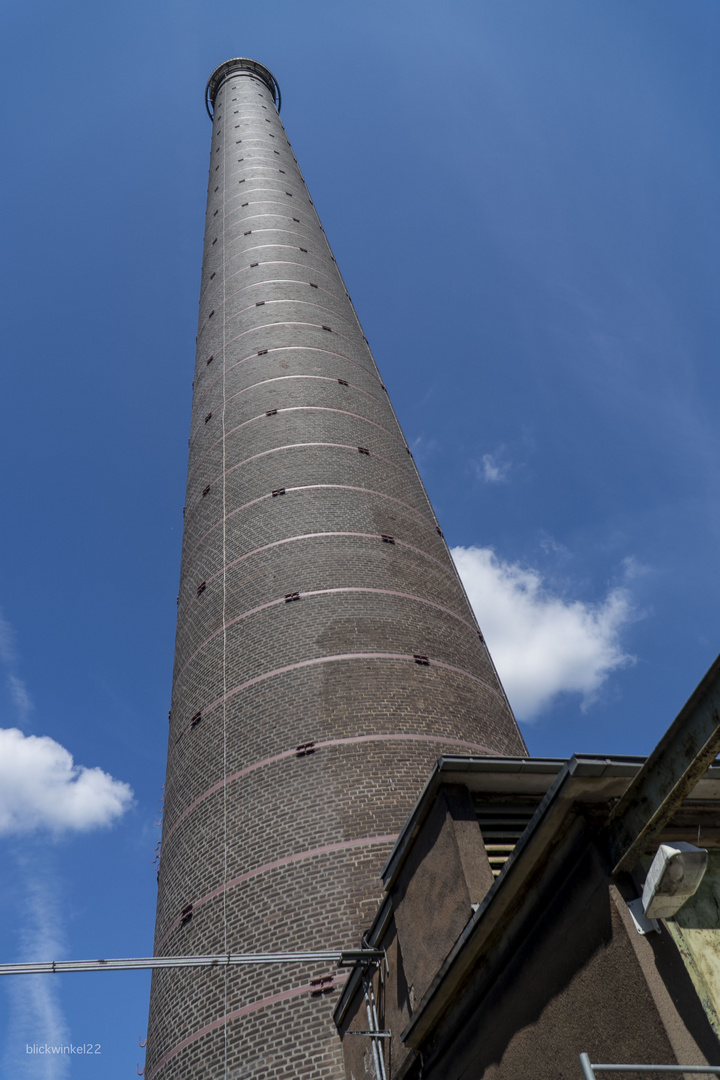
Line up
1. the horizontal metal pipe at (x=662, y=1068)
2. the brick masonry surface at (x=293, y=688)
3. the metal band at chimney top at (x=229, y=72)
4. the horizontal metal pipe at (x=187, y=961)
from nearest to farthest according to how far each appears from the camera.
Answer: the horizontal metal pipe at (x=662, y=1068)
the horizontal metal pipe at (x=187, y=961)
the brick masonry surface at (x=293, y=688)
the metal band at chimney top at (x=229, y=72)

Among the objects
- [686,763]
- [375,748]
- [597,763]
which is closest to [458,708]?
[375,748]

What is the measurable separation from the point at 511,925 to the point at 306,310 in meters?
19.9

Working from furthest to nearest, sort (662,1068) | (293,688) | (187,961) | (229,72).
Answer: (229,72)
(293,688)
(187,961)
(662,1068)

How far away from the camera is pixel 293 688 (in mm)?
12820

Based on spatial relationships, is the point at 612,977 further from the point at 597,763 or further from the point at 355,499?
the point at 355,499

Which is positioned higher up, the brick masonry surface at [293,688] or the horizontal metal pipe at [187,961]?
the brick masonry surface at [293,688]

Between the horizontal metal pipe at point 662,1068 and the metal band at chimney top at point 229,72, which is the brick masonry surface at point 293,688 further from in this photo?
the metal band at chimney top at point 229,72

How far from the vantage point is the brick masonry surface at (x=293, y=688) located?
32.7ft

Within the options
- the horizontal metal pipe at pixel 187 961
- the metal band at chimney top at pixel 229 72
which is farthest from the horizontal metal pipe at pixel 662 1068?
the metal band at chimney top at pixel 229 72

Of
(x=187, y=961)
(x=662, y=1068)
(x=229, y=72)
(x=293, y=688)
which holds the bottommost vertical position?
(x=662, y=1068)

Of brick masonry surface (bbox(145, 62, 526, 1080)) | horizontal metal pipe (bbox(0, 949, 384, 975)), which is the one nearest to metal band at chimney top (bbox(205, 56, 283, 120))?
brick masonry surface (bbox(145, 62, 526, 1080))

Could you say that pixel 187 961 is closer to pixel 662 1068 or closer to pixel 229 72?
pixel 662 1068

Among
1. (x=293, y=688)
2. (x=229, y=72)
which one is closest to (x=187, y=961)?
(x=293, y=688)

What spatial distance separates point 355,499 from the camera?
16.6 m
